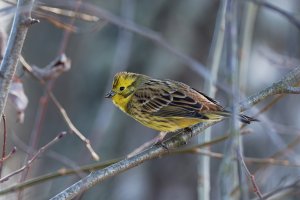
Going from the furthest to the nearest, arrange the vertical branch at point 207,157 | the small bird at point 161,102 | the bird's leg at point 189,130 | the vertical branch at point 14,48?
the small bird at point 161,102, the bird's leg at point 189,130, the vertical branch at point 207,157, the vertical branch at point 14,48

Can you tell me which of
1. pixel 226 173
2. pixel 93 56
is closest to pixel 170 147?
pixel 226 173

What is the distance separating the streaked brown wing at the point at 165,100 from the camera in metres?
4.11

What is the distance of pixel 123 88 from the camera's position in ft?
14.8

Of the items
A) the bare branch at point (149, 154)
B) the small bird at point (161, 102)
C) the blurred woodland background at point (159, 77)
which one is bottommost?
the bare branch at point (149, 154)

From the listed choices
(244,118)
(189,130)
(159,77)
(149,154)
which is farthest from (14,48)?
(159,77)

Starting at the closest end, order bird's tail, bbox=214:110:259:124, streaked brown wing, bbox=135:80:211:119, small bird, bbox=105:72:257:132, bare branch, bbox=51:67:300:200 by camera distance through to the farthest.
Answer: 1. bare branch, bbox=51:67:300:200
2. bird's tail, bbox=214:110:259:124
3. small bird, bbox=105:72:257:132
4. streaked brown wing, bbox=135:80:211:119

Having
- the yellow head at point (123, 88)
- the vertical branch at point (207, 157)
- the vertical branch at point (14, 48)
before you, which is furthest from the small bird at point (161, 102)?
the vertical branch at point (14, 48)

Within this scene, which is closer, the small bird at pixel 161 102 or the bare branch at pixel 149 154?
the bare branch at pixel 149 154

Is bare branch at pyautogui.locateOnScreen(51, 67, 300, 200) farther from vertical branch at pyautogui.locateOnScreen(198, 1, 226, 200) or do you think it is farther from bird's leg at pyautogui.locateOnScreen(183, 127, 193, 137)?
vertical branch at pyautogui.locateOnScreen(198, 1, 226, 200)

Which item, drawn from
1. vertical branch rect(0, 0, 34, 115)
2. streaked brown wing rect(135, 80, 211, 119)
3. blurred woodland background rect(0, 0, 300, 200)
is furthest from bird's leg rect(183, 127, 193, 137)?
blurred woodland background rect(0, 0, 300, 200)

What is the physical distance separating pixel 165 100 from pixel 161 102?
0.04m

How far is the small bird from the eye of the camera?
396 cm

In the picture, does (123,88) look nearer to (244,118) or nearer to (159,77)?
(244,118)

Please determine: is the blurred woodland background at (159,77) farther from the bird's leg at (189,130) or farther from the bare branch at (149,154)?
the bare branch at (149,154)
